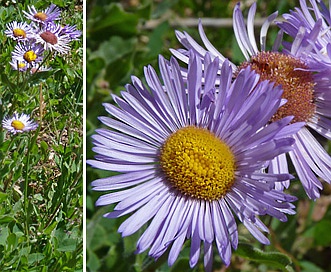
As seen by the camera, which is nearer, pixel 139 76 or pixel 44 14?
pixel 44 14

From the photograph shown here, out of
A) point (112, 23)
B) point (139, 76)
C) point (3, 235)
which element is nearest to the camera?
point (3, 235)

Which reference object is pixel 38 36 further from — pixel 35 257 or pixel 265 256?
pixel 265 256

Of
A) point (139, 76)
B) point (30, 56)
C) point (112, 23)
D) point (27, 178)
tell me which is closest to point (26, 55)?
point (30, 56)

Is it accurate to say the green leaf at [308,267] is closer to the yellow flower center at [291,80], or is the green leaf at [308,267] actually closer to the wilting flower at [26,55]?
the yellow flower center at [291,80]

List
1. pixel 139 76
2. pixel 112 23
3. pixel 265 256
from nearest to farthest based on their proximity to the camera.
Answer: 1. pixel 265 256
2. pixel 139 76
3. pixel 112 23

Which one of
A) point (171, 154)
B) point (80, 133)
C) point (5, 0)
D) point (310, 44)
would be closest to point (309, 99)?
point (310, 44)

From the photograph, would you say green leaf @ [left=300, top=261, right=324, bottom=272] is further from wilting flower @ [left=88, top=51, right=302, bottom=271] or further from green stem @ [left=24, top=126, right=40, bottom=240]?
green stem @ [left=24, top=126, right=40, bottom=240]

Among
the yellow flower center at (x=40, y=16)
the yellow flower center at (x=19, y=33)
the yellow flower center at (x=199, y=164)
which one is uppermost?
the yellow flower center at (x=40, y=16)

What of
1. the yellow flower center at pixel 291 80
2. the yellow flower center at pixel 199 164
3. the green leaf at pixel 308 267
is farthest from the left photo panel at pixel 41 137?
the green leaf at pixel 308 267
